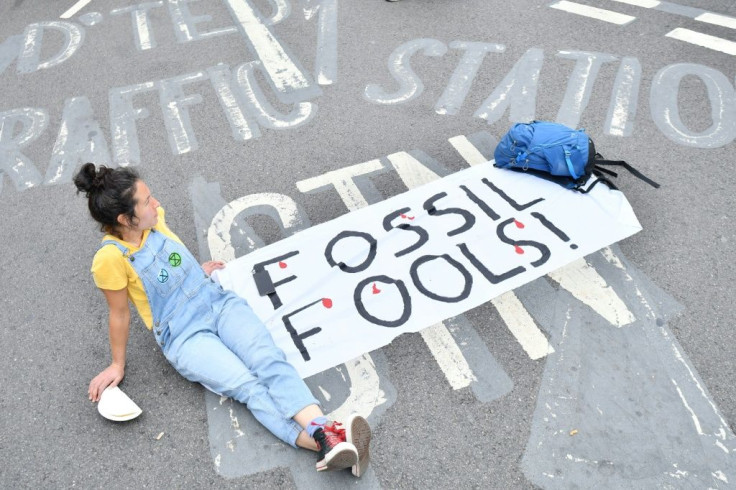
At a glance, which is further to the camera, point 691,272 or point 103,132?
point 103,132

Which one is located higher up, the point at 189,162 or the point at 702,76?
the point at 702,76

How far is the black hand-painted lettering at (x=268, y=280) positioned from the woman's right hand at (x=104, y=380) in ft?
3.04

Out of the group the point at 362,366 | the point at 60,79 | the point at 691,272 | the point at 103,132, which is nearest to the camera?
the point at 362,366

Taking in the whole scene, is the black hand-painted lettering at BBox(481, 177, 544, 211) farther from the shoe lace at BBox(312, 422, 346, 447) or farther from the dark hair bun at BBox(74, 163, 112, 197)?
the dark hair bun at BBox(74, 163, 112, 197)

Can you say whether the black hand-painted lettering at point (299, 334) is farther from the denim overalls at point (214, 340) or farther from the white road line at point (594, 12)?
the white road line at point (594, 12)

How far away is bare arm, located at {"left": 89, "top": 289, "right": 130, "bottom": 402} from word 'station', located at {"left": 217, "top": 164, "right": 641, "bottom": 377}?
79cm

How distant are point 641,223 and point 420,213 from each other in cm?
150

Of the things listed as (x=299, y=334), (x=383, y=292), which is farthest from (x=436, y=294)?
(x=299, y=334)

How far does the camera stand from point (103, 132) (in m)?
5.65

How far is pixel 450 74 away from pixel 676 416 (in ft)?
12.6

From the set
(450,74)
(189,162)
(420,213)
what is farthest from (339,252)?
(450,74)

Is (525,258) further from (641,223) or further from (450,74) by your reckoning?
(450,74)

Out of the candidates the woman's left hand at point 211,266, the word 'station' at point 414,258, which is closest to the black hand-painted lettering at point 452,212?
the word 'station' at point 414,258

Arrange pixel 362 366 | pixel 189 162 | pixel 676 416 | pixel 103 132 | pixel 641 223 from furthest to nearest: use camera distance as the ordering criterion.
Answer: pixel 103 132, pixel 189 162, pixel 641 223, pixel 362 366, pixel 676 416
